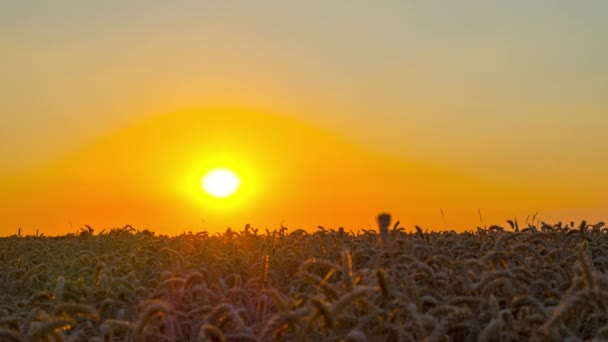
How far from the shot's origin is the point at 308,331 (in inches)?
176

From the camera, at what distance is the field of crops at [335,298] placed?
14.7 feet

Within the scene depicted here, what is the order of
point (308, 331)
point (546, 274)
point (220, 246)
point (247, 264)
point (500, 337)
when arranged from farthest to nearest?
point (220, 246)
point (247, 264)
point (546, 274)
point (500, 337)
point (308, 331)

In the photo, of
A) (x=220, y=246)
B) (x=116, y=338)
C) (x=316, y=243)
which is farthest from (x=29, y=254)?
(x=116, y=338)

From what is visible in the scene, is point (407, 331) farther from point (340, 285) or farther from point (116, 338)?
point (116, 338)

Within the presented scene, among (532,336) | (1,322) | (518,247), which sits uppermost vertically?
(518,247)

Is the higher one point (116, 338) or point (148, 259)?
point (148, 259)

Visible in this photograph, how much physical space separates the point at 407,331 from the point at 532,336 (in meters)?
0.90

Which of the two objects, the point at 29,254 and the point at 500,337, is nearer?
the point at 500,337

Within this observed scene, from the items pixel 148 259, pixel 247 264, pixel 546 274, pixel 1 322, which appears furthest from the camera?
pixel 148 259

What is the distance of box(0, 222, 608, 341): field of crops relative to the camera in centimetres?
447

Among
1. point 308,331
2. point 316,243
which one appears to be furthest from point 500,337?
point 316,243

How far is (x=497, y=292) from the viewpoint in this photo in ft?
21.6

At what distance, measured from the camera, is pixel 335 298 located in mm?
5203

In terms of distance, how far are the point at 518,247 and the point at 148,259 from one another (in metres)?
6.39
